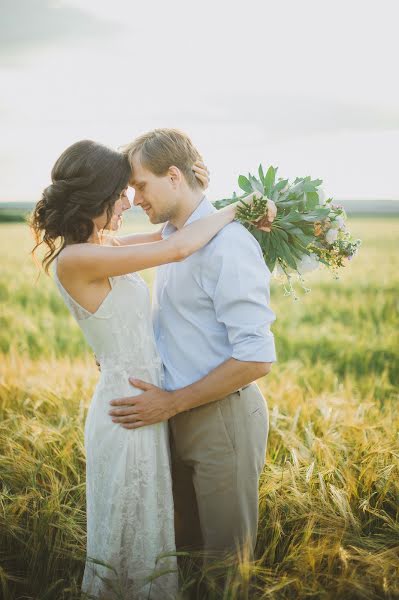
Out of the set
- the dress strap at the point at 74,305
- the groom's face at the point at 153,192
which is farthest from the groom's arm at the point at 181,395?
the groom's face at the point at 153,192

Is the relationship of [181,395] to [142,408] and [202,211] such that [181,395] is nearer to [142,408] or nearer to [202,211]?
[142,408]

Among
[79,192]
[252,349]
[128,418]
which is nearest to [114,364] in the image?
[128,418]

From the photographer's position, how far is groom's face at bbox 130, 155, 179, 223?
3.04 meters

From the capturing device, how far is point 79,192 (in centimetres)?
284

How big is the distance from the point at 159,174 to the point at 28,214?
0.83 metres

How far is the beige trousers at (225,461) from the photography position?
289 cm

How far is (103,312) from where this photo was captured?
281cm

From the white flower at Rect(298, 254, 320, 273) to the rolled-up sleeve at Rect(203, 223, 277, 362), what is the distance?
1.74ft

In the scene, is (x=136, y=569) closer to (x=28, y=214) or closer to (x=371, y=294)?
(x=28, y=214)

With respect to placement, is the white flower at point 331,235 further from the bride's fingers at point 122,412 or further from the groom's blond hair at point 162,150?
the bride's fingers at point 122,412

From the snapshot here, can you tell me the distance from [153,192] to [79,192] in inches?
16.8

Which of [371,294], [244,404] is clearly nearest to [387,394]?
[244,404]

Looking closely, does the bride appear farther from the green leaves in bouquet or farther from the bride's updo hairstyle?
the green leaves in bouquet

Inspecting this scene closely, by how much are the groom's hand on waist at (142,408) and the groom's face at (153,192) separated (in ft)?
3.09
